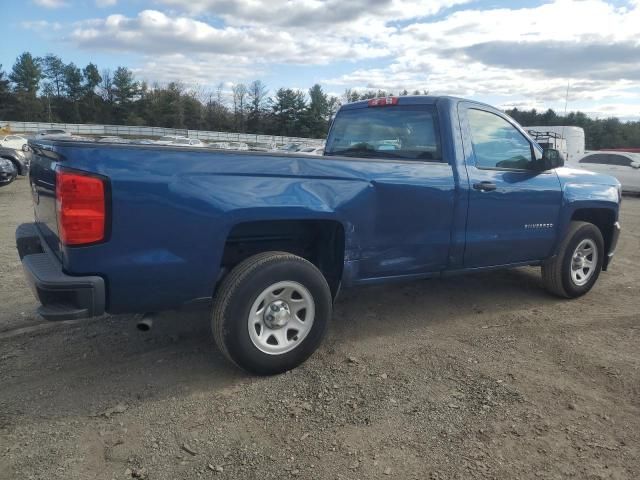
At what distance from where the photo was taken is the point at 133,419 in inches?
113

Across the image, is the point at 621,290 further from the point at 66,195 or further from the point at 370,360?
the point at 66,195

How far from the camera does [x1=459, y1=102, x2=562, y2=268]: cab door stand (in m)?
4.29

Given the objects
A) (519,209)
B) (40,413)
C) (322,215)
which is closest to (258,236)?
(322,215)

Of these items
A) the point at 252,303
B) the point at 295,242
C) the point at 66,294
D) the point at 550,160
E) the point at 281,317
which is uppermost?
the point at 550,160

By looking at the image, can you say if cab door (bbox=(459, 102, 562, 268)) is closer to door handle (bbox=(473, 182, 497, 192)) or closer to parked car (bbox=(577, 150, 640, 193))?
door handle (bbox=(473, 182, 497, 192))

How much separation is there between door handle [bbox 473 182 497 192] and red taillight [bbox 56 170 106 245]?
289cm

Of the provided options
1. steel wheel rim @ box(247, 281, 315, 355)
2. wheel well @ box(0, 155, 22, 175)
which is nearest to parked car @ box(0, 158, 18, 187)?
wheel well @ box(0, 155, 22, 175)

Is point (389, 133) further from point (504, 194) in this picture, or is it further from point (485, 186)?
point (504, 194)

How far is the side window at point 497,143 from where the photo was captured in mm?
4379

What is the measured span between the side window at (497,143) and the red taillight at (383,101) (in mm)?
676

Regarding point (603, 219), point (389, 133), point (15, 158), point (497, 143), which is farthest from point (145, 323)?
point (15, 158)

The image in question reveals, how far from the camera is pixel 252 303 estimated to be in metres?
3.16

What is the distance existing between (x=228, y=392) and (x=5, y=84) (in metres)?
87.2

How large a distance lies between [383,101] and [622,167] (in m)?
16.4
